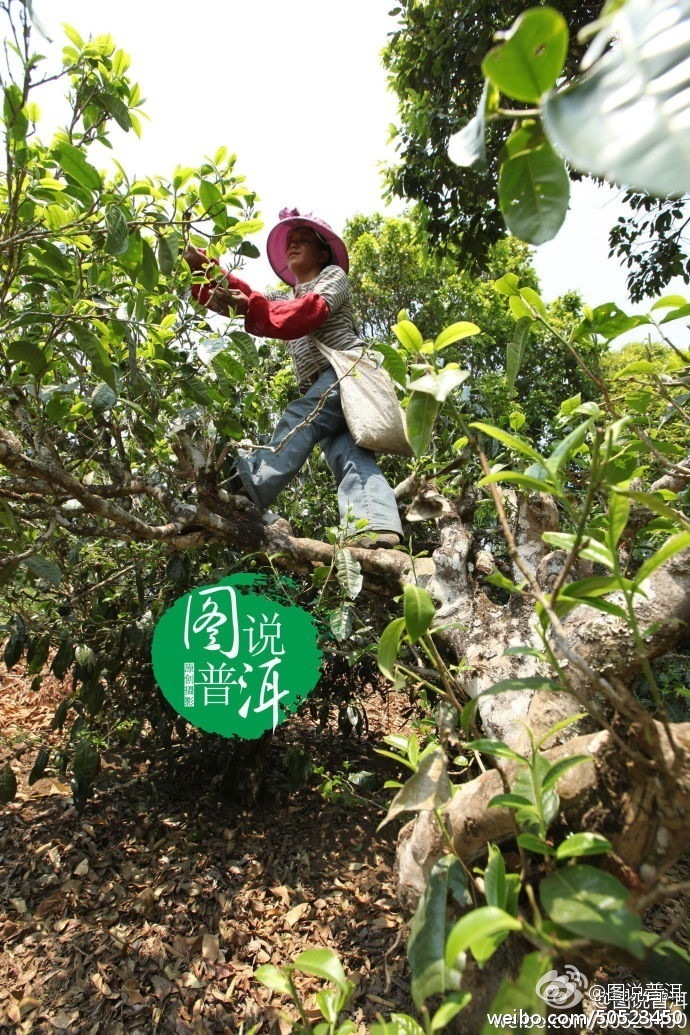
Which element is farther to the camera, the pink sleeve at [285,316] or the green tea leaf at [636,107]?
the pink sleeve at [285,316]

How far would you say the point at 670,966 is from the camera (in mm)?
798

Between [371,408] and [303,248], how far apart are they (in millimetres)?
999

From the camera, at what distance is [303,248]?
10.0ft

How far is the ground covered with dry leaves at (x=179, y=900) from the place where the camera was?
1927 mm

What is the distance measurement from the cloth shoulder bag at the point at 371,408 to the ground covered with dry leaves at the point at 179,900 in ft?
4.55

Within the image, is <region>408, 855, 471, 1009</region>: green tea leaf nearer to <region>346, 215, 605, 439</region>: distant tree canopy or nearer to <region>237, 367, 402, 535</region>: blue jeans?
<region>237, 367, 402, 535</region>: blue jeans

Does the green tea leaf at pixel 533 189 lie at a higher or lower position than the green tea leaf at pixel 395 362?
lower

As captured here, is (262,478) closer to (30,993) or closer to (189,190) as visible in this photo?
(189,190)

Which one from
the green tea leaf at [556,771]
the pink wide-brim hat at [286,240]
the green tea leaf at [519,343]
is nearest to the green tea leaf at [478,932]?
the green tea leaf at [556,771]

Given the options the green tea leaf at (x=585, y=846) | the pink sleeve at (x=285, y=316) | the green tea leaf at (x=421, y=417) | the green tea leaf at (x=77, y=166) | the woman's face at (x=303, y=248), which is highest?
the woman's face at (x=303, y=248)

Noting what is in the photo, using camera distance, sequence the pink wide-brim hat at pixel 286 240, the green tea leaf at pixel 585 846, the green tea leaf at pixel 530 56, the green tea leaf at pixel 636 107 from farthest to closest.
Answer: the pink wide-brim hat at pixel 286 240
the green tea leaf at pixel 585 846
the green tea leaf at pixel 530 56
the green tea leaf at pixel 636 107

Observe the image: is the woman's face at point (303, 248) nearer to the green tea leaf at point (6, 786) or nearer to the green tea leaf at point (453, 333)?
the green tea leaf at point (453, 333)
